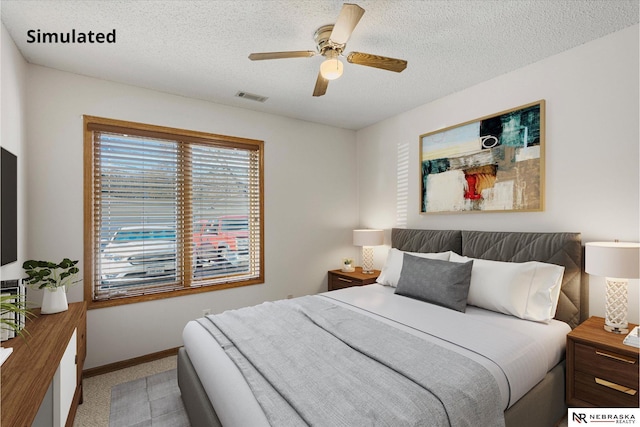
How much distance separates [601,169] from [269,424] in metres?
2.72

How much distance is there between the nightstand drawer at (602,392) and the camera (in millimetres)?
1727

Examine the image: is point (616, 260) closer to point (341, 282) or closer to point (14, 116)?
point (341, 282)

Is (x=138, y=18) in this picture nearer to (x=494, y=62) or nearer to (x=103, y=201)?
(x=103, y=201)

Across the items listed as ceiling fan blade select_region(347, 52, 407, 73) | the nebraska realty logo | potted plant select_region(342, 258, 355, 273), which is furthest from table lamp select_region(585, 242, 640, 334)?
potted plant select_region(342, 258, 355, 273)

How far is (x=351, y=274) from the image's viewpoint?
12.8 feet

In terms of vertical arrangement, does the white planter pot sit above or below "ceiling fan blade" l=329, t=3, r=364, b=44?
below

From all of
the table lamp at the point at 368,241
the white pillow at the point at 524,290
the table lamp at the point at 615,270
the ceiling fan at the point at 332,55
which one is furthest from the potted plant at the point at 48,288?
the table lamp at the point at 615,270

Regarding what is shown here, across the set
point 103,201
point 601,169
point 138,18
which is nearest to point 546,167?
point 601,169

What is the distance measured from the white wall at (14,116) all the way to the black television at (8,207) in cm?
8

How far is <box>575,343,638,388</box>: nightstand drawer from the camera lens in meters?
1.71

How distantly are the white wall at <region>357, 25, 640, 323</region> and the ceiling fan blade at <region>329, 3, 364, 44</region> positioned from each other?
180cm

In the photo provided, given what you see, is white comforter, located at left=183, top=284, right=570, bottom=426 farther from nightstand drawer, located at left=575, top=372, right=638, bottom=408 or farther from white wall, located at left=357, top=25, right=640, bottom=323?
white wall, located at left=357, top=25, right=640, bottom=323

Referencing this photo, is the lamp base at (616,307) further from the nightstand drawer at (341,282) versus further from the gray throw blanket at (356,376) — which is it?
the nightstand drawer at (341,282)

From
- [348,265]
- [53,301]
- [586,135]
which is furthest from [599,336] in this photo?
[53,301]
